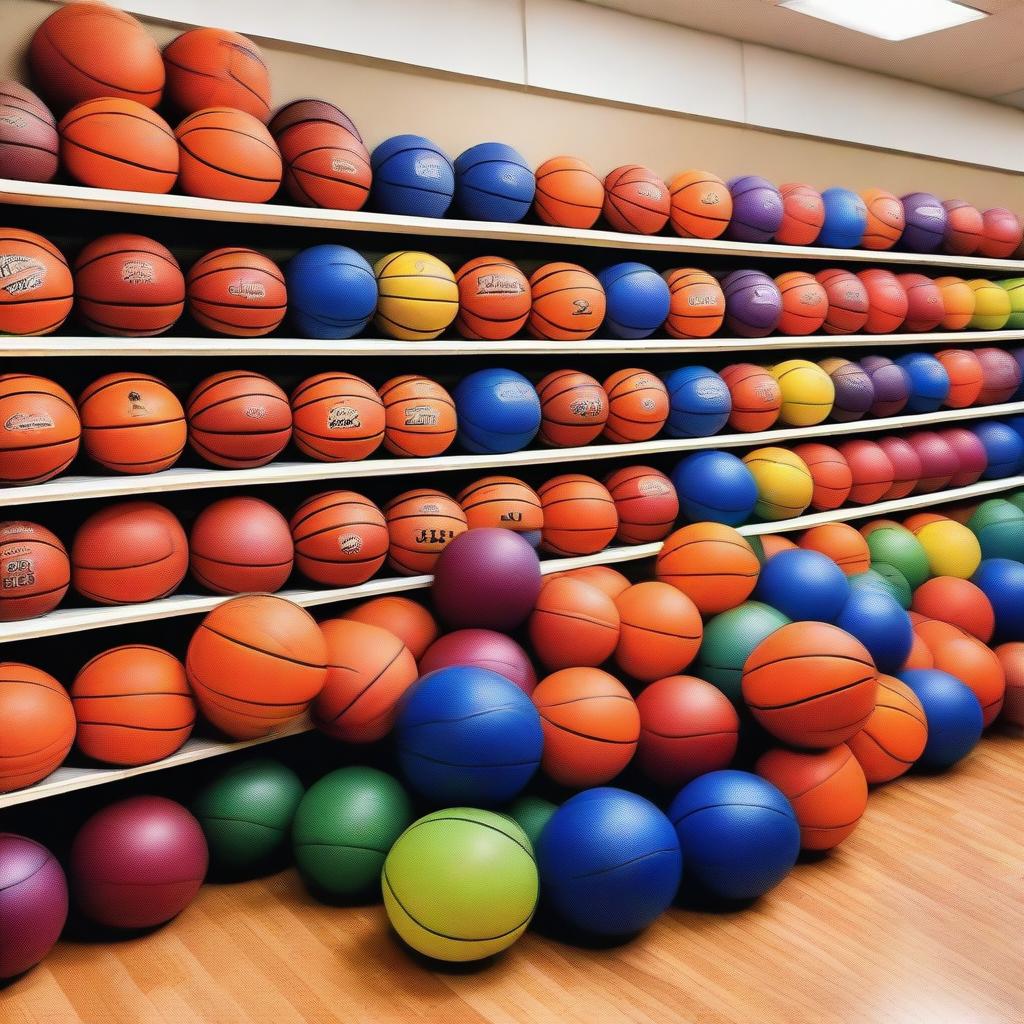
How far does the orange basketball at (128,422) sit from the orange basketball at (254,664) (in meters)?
0.50

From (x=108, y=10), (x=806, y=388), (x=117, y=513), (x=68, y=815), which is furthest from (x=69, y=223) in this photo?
(x=806, y=388)

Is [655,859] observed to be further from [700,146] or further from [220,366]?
[700,146]

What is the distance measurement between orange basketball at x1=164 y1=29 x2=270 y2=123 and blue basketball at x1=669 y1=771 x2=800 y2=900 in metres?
2.56

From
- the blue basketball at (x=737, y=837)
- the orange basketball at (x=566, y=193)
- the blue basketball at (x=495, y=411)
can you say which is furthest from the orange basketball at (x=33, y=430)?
the blue basketball at (x=737, y=837)

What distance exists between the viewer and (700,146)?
4543 mm

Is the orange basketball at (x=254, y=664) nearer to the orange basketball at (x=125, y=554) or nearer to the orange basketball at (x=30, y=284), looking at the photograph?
the orange basketball at (x=125, y=554)

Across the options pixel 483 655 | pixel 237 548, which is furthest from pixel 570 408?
pixel 237 548

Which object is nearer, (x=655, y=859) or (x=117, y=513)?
(x=655, y=859)

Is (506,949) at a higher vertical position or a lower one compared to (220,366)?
lower

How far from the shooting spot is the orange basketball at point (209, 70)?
114 inches

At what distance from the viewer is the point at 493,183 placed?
11.3ft

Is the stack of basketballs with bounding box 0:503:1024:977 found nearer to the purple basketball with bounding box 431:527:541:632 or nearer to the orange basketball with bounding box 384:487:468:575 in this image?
the purple basketball with bounding box 431:527:541:632

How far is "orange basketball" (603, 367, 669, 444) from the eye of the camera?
3941 millimetres

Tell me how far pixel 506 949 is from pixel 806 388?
295cm
